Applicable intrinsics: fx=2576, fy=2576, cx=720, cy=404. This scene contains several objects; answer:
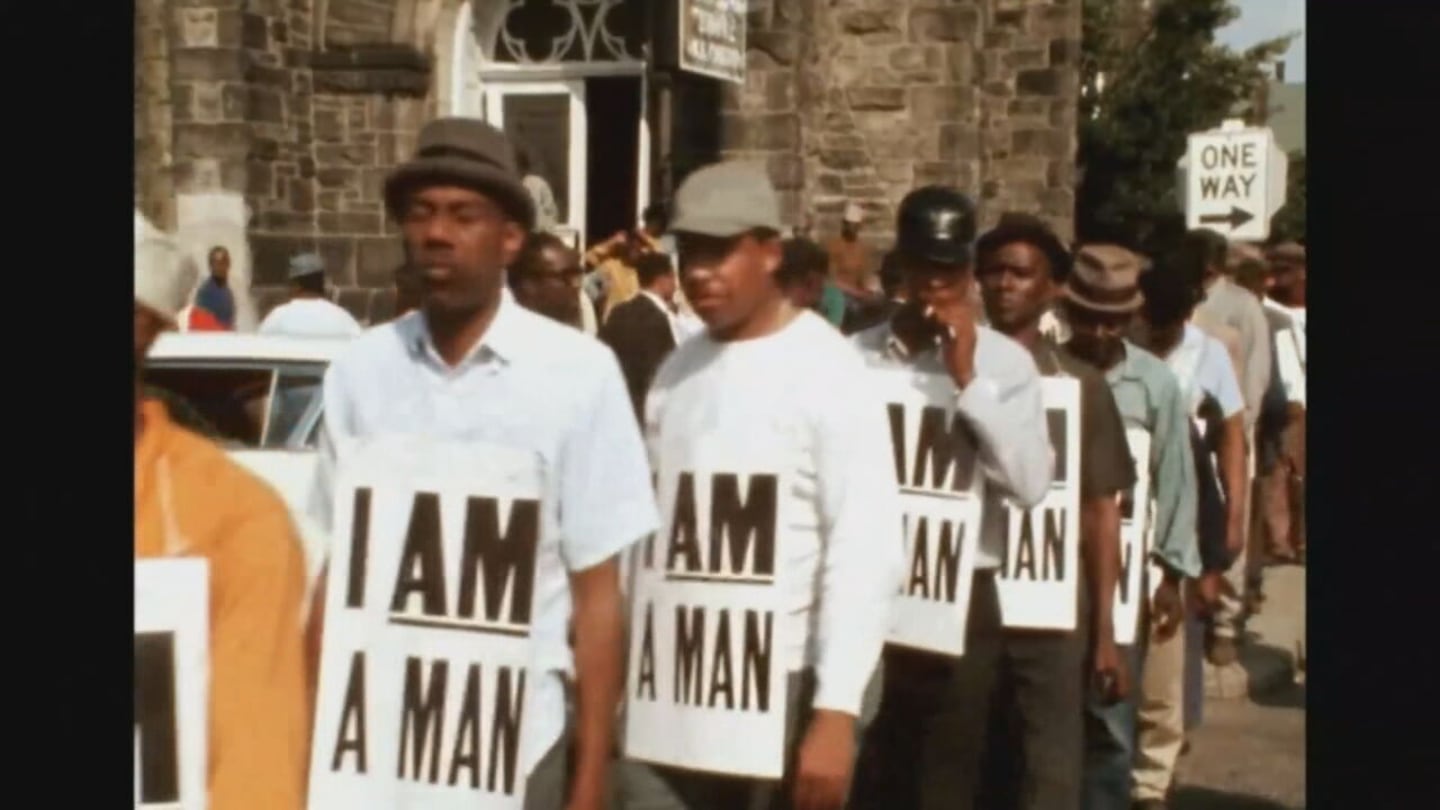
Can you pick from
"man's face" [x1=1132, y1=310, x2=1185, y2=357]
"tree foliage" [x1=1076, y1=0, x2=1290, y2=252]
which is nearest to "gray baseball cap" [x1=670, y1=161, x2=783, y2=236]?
"man's face" [x1=1132, y1=310, x2=1185, y2=357]

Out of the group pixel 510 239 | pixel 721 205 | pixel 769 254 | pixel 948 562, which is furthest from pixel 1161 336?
pixel 510 239

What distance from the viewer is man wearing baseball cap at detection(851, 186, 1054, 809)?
569 centimetres

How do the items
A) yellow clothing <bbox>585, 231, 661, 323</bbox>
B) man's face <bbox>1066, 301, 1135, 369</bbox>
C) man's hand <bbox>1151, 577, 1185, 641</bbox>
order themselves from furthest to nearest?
yellow clothing <bbox>585, 231, 661, 323</bbox> → man's hand <bbox>1151, 577, 1185, 641</bbox> → man's face <bbox>1066, 301, 1135, 369</bbox>

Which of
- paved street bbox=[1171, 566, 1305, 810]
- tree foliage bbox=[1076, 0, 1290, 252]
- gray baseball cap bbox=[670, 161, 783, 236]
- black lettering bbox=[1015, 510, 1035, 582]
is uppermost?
tree foliage bbox=[1076, 0, 1290, 252]

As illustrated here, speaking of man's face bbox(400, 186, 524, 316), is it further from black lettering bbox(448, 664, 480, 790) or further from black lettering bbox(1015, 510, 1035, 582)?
black lettering bbox(1015, 510, 1035, 582)

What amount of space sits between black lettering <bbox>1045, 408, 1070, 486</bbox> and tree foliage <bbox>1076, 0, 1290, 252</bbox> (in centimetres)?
821

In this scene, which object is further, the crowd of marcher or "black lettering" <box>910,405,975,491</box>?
"black lettering" <box>910,405,975,491</box>

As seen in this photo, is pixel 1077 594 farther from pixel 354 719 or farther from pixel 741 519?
pixel 354 719

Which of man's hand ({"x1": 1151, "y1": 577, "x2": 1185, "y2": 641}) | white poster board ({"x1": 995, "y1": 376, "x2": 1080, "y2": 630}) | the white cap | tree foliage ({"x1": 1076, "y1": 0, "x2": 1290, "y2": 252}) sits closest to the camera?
the white cap

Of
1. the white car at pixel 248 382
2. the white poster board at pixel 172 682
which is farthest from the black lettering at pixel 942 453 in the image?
the white poster board at pixel 172 682

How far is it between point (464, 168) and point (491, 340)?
28 cm
